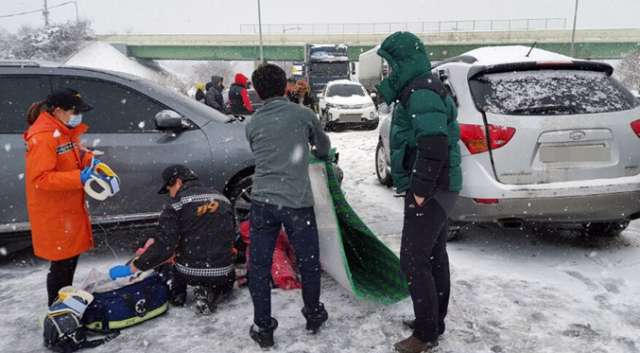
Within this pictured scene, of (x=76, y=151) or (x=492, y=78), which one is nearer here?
(x=76, y=151)

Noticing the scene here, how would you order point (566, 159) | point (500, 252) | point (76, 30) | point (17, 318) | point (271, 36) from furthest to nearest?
1. point (76, 30)
2. point (271, 36)
3. point (500, 252)
4. point (566, 159)
5. point (17, 318)

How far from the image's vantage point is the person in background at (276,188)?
2744mm

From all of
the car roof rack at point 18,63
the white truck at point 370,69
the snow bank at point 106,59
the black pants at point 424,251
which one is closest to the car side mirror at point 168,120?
the car roof rack at point 18,63

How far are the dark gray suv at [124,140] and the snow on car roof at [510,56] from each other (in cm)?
243

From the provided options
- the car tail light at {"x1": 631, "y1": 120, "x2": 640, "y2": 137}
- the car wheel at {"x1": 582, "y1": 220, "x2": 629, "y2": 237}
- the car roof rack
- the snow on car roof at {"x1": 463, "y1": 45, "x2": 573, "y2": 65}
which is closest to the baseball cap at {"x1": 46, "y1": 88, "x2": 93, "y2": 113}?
the car roof rack

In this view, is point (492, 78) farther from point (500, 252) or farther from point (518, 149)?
point (500, 252)

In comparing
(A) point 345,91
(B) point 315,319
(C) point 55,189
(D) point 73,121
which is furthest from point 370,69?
(C) point 55,189

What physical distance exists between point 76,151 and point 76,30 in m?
65.8

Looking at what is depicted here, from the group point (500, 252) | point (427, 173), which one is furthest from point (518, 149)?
point (427, 173)

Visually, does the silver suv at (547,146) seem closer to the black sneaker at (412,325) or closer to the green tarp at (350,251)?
the green tarp at (350,251)

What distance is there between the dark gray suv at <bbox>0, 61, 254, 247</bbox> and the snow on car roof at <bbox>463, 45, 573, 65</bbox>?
2426mm

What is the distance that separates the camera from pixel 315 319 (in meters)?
2.99

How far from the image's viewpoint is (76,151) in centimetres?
312

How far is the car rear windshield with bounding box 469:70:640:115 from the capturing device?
12.1 feet
